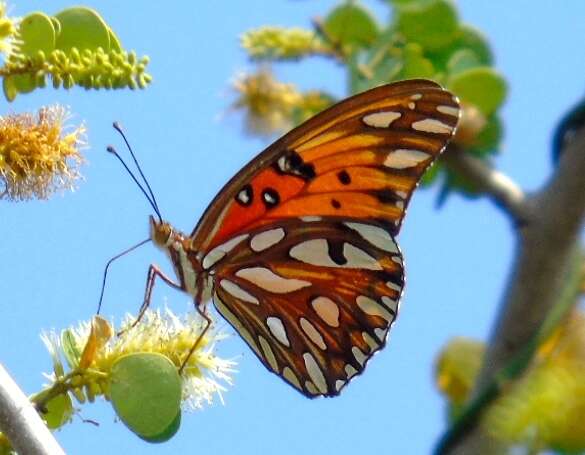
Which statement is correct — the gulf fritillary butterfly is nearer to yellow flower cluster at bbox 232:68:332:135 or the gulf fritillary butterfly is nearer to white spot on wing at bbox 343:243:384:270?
white spot on wing at bbox 343:243:384:270

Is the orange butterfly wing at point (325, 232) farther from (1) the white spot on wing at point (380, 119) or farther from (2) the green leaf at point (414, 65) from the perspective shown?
(2) the green leaf at point (414, 65)

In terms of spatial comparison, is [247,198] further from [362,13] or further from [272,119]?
[272,119]

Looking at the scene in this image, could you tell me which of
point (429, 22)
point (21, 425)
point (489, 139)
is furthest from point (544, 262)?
point (429, 22)

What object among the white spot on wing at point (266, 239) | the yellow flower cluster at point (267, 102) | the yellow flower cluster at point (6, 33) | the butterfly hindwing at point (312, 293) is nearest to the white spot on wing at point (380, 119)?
the butterfly hindwing at point (312, 293)

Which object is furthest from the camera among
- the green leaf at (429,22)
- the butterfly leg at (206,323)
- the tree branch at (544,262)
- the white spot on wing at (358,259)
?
the green leaf at (429,22)

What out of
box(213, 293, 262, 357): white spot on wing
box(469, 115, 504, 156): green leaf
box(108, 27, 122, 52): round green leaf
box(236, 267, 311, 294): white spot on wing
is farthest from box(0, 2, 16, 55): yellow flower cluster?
box(469, 115, 504, 156): green leaf
